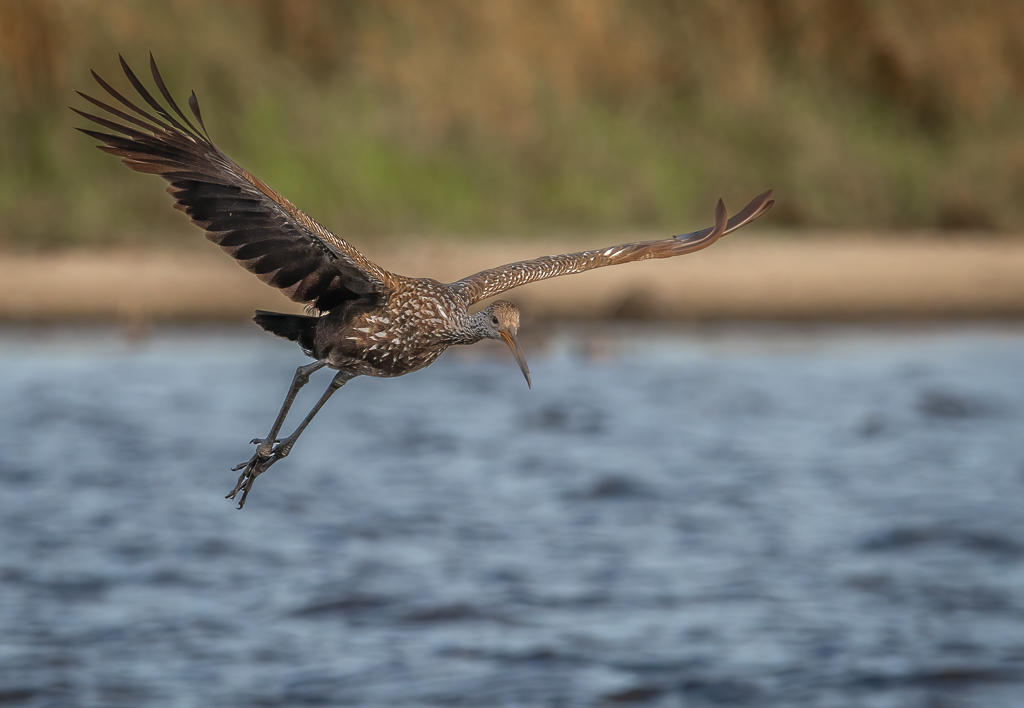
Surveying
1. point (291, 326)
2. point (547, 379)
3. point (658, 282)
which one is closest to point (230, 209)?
point (291, 326)

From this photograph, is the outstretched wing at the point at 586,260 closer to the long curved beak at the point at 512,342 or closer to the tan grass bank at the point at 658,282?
the long curved beak at the point at 512,342

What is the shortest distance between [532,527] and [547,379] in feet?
20.1

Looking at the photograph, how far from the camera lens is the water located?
1018 cm

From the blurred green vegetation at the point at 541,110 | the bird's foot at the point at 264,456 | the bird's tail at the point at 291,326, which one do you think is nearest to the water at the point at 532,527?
the blurred green vegetation at the point at 541,110

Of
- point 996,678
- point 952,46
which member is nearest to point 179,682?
point 996,678

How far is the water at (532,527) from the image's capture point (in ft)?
33.4

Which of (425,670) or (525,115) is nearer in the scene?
(425,670)

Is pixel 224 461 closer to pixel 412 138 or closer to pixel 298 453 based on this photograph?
pixel 298 453

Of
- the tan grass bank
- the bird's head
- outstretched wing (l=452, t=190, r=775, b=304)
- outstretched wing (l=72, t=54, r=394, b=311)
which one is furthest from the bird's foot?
the tan grass bank

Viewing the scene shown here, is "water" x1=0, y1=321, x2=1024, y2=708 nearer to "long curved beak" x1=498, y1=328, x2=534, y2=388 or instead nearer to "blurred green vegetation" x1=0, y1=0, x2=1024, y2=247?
"blurred green vegetation" x1=0, y1=0, x2=1024, y2=247

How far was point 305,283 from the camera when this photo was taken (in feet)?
22.2

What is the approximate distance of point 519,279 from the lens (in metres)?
7.21

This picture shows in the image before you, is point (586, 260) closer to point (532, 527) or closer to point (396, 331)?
point (396, 331)

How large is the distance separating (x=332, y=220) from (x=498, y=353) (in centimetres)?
307
